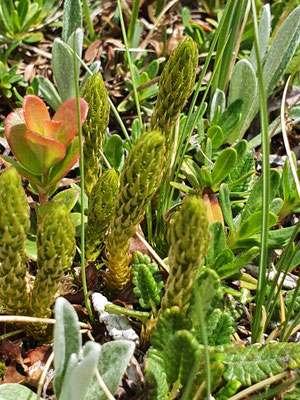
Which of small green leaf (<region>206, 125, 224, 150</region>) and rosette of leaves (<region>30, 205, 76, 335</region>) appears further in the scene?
small green leaf (<region>206, 125, 224, 150</region>)

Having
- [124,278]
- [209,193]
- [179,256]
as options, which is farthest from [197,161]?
[179,256]

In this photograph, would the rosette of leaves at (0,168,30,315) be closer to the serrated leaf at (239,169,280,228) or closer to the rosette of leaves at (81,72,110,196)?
the rosette of leaves at (81,72,110,196)

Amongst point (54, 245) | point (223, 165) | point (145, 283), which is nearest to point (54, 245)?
point (54, 245)

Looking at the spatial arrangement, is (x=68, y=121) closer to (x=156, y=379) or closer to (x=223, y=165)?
(x=223, y=165)

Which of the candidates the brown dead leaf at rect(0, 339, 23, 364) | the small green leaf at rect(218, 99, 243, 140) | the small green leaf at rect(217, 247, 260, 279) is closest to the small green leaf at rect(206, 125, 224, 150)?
the small green leaf at rect(218, 99, 243, 140)

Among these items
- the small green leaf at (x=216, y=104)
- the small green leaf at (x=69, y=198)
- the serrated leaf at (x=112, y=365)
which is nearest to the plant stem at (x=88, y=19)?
the small green leaf at (x=216, y=104)

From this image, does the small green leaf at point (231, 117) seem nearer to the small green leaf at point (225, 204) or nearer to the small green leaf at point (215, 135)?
the small green leaf at point (215, 135)
